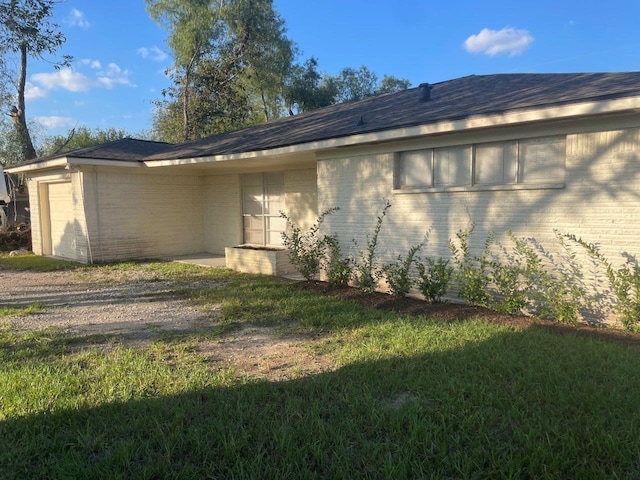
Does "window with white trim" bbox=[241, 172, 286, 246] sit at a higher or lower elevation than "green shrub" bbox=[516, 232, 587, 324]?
higher

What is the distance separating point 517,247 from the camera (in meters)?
6.67

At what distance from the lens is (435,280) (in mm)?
7352

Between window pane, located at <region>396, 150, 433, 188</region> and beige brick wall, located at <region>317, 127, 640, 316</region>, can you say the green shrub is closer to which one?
beige brick wall, located at <region>317, 127, 640, 316</region>

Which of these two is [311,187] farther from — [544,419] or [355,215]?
[544,419]

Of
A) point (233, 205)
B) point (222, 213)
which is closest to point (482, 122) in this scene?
point (233, 205)

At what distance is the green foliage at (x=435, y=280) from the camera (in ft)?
23.6

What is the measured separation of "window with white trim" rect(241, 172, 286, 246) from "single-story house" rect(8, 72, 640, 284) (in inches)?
1.6

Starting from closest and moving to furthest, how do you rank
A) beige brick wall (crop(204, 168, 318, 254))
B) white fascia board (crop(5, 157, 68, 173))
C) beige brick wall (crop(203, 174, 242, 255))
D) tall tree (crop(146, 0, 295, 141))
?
white fascia board (crop(5, 157, 68, 173)), beige brick wall (crop(204, 168, 318, 254)), beige brick wall (crop(203, 174, 242, 255)), tall tree (crop(146, 0, 295, 141))

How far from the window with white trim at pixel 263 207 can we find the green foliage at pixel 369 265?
470 centimetres

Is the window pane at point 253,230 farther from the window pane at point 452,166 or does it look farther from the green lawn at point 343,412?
the green lawn at point 343,412

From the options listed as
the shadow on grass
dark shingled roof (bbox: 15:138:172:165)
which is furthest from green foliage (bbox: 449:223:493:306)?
dark shingled roof (bbox: 15:138:172:165)

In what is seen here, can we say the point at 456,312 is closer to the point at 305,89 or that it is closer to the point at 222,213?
the point at 222,213

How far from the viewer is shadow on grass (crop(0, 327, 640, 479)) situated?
2822mm

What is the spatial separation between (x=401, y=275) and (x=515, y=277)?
71.0 inches
